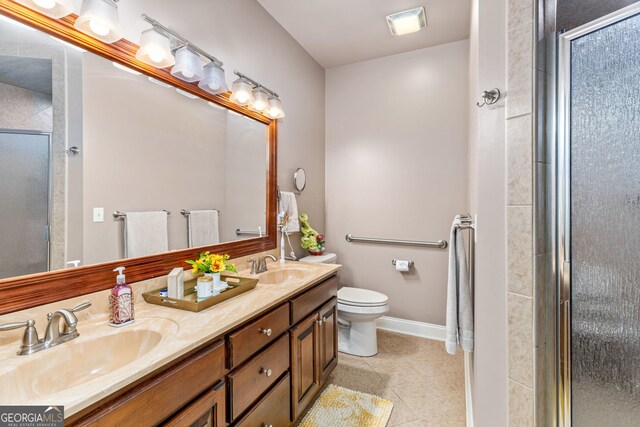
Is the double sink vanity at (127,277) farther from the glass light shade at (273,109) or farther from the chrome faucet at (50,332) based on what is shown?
the glass light shade at (273,109)

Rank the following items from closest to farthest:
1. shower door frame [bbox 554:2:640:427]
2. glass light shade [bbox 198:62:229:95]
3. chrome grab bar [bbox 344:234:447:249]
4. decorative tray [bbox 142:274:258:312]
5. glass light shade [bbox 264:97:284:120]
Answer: shower door frame [bbox 554:2:640:427] → decorative tray [bbox 142:274:258:312] → glass light shade [bbox 198:62:229:95] → glass light shade [bbox 264:97:284:120] → chrome grab bar [bbox 344:234:447:249]

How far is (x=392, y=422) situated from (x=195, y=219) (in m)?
1.63

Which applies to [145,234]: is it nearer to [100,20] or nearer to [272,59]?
[100,20]

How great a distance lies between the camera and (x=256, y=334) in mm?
1193

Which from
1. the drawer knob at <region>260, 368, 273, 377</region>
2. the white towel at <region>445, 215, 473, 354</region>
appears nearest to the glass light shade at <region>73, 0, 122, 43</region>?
the drawer knob at <region>260, 368, 273, 377</region>

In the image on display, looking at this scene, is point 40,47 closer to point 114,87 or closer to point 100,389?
point 114,87

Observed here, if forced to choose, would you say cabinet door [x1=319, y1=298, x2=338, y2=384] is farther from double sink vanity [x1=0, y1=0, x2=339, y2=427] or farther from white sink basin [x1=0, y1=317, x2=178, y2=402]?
white sink basin [x1=0, y1=317, x2=178, y2=402]

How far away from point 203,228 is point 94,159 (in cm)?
61

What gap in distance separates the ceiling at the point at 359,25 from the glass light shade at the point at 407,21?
39 millimetres

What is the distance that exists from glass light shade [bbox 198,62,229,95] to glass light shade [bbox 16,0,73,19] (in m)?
0.60

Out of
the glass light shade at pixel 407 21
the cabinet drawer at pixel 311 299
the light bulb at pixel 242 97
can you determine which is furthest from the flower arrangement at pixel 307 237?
the glass light shade at pixel 407 21

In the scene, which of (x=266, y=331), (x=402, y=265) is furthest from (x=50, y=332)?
(x=402, y=265)

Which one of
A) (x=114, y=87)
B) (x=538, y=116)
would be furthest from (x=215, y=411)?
(x=538, y=116)

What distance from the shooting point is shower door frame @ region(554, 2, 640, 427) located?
0.91 meters
